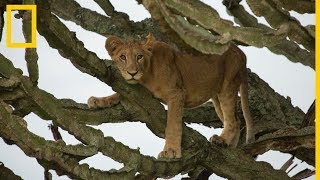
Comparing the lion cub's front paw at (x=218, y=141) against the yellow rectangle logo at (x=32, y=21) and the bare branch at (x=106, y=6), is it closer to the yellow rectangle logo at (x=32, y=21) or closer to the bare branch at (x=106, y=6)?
the bare branch at (x=106, y=6)

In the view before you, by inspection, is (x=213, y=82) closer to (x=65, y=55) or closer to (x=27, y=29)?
(x=65, y=55)

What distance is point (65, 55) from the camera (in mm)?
5695

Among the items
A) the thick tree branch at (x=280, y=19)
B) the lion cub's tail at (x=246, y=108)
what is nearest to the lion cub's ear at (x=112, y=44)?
the lion cub's tail at (x=246, y=108)

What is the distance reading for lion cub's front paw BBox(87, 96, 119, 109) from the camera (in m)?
6.46

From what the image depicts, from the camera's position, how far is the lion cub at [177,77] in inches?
245

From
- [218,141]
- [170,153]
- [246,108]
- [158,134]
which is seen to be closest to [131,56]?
[158,134]

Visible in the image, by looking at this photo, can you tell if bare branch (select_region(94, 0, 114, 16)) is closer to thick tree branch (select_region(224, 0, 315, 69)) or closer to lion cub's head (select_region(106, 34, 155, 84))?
thick tree branch (select_region(224, 0, 315, 69))

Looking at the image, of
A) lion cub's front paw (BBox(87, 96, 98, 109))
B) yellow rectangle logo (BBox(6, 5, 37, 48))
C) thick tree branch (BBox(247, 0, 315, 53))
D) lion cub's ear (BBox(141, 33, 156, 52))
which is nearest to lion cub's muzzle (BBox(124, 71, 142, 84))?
lion cub's ear (BBox(141, 33, 156, 52))

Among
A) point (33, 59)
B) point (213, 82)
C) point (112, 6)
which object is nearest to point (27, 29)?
point (33, 59)

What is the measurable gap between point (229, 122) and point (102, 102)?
3.46ft

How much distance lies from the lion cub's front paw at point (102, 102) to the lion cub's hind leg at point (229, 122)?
0.84m

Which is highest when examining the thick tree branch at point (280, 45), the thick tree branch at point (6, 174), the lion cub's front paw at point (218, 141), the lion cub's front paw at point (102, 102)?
the thick tree branch at point (280, 45)

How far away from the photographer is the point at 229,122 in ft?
22.8

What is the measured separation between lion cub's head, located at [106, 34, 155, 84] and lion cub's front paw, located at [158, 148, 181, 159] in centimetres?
52
